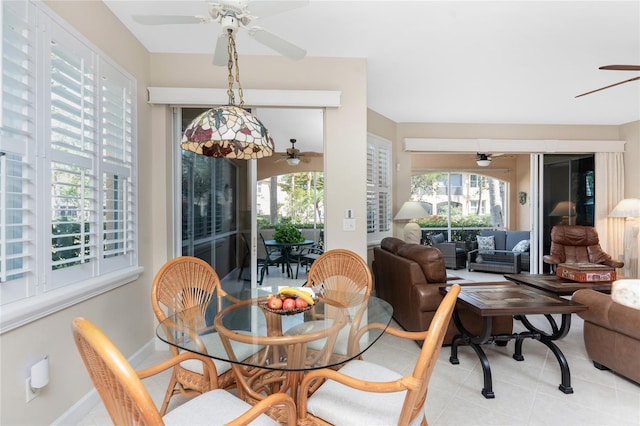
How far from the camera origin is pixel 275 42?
5.47 feet

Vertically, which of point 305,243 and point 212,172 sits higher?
point 212,172

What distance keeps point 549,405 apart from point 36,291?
10.0 feet

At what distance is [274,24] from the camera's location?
2.47m

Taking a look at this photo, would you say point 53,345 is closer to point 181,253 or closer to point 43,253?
point 43,253

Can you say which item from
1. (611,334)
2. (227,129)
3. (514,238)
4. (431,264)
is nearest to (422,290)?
(431,264)

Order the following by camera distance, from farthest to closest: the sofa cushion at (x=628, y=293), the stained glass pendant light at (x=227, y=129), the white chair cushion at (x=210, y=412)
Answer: the sofa cushion at (x=628, y=293), the stained glass pendant light at (x=227, y=129), the white chair cushion at (x=210, y=412)

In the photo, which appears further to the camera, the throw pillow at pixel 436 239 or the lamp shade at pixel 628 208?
the throw pillow at pixel 436 239

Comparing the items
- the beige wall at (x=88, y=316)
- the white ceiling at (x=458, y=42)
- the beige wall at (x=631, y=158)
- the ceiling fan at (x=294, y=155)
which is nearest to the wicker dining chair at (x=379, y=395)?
the beige wall at (x=88, y=316)

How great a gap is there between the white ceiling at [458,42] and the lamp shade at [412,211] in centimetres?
150

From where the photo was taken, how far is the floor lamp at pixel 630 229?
15.3 ft

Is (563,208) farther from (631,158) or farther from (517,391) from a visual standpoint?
(517,391)

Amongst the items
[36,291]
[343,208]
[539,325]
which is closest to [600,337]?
[539,325]

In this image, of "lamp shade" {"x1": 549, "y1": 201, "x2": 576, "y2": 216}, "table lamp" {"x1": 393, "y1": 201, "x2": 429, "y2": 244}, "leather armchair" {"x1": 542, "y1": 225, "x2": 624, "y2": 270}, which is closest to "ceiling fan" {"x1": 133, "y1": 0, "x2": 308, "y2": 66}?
"table lamp" {"x1": 393, "y1": 201, "x2": 429, "y2": 244}

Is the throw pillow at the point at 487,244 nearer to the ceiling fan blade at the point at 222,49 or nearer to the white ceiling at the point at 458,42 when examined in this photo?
the white ceiling at the point at 458,42
